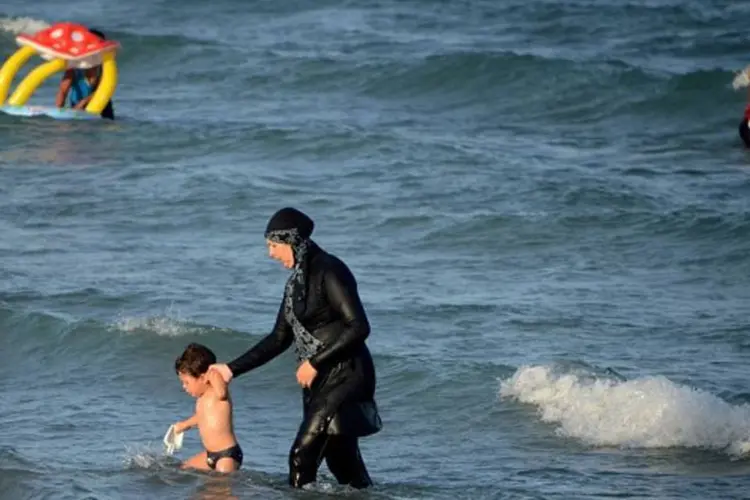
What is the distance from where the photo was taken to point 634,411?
11781 millimetres

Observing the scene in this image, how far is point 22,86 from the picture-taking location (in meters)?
23.0

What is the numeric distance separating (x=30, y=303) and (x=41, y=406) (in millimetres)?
2943

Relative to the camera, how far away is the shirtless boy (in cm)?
911

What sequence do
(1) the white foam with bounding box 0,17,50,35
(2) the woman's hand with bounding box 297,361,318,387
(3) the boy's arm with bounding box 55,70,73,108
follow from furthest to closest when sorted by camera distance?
(1) the white foam with bounding box 0,17,50,35 < (3) the boy's arm with bounding box 55,70,73,108 < (2) the woman's hand with bounding box 297,361,318,387

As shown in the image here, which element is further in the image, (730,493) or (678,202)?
(678,202)

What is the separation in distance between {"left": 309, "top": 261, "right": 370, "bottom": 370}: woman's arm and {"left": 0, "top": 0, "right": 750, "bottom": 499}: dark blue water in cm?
94

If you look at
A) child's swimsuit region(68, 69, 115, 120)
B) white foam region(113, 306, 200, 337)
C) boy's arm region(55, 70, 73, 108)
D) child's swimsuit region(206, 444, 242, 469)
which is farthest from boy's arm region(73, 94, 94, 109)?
child's swimsuit region(206, 444, 242, 469)

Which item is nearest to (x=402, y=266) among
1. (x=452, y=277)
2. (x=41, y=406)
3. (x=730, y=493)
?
(x=452, y=277)

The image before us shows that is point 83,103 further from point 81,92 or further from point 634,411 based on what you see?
point 634,411

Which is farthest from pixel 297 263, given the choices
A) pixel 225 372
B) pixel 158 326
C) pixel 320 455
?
pixel 158 326

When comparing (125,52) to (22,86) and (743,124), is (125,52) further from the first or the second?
(743,124)

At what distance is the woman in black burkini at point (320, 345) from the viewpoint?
8.70 m

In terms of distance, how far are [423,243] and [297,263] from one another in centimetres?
861

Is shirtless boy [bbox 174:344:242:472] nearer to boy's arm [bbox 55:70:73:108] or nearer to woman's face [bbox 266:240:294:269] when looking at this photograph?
woman's face [bbox 266:240:294:269]
